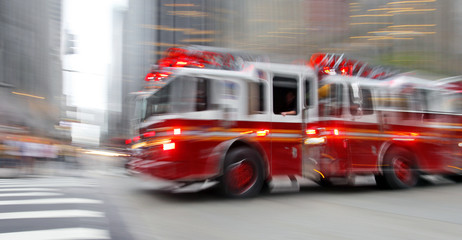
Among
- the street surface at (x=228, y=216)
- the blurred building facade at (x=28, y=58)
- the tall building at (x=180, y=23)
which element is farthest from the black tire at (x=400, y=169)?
the tall building at (x=180, y=23)

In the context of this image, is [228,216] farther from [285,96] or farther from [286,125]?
[285,96]

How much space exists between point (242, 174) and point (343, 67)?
3.52 metres

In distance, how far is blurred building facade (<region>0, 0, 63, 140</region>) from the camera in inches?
2250

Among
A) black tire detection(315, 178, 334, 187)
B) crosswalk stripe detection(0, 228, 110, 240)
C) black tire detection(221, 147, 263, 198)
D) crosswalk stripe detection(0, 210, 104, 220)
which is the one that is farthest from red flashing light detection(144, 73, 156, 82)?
black tire detection(315, 178, 334, 187)

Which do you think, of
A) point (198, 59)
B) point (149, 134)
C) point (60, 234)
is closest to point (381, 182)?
point (198, 59)

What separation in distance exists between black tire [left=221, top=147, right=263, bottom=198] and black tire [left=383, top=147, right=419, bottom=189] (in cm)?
324

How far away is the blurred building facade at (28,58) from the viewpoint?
5716 centimetres

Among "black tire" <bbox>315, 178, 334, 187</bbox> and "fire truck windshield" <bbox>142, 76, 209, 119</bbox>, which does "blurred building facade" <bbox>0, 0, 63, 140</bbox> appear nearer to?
"black tire" <bbox>315, 178, 334, 187</bbox>

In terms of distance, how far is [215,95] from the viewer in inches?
301

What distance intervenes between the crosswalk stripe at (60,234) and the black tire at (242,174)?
10.4 feet

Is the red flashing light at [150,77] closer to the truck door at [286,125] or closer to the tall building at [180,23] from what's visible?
the truck door at [286,125]

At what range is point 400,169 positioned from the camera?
376 inches

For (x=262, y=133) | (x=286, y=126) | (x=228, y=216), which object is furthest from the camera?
(x=286, y=126)

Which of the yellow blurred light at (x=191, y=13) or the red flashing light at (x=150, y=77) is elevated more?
the yellow blurred light at (x=191, y=13)
